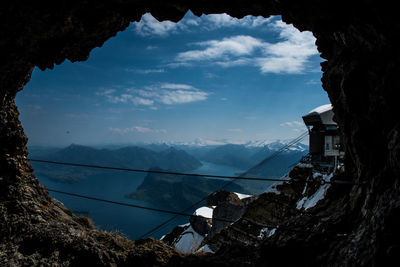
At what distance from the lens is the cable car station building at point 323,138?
99.6ft

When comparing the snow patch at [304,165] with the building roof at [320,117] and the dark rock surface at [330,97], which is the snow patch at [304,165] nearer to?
the building roof at [320,117]

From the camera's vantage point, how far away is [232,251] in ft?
38.1

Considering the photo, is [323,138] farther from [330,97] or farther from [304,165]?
[330,97]

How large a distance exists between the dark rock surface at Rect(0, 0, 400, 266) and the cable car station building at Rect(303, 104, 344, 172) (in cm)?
2023

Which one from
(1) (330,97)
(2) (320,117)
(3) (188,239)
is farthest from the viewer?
(3) (188,239)

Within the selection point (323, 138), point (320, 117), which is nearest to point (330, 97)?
point (320, 117)

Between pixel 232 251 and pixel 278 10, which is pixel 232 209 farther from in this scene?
pixel 278 10

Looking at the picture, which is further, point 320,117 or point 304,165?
point 304,165

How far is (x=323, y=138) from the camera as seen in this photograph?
32281 mm

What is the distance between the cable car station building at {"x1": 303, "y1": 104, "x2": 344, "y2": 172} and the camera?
99.6 feet

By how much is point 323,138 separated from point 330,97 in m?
22.5

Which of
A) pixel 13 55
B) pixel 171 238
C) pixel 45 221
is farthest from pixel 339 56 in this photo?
pixel 171 238

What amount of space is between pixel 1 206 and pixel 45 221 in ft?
6.00

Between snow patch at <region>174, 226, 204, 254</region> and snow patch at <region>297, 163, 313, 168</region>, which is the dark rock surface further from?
snow patch at <region>174, 226, 204, 254</region>
